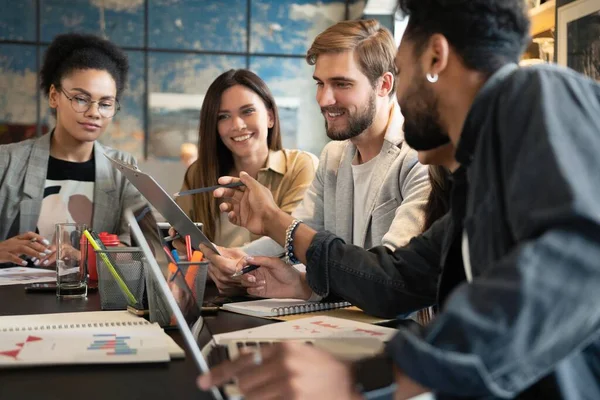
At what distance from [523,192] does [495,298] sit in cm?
12

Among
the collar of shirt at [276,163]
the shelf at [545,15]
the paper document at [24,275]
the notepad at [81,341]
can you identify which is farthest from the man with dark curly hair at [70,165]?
the shelf at [545,15]

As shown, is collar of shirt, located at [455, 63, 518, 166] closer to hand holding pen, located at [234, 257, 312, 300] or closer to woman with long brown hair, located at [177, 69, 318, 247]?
hand holding pen, located at [234, 257, 312, 300]

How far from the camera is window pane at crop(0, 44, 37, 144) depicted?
737 centimetres

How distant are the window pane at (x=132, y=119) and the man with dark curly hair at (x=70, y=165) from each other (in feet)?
14.8

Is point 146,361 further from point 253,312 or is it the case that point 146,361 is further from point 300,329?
point 253,312

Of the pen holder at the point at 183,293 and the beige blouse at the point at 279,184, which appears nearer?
the pen holder at the point at 183,293

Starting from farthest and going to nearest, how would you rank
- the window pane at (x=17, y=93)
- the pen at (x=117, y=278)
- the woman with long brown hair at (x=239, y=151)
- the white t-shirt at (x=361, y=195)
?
the window pane at (x=17, y=93)
the woman with long brown hair at (x=239, y=151)
the white t-shirt at (x=361, y=195)
the pen at (x=117, y=278)

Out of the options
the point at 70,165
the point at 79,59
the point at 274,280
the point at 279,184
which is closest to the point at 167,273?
the point at 274,280

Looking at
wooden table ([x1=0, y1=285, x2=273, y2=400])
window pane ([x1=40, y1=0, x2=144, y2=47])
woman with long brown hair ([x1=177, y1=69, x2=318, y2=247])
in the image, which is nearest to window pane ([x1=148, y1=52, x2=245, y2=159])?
window pane ([x1=40, y1=0, x2=144, y2=47])

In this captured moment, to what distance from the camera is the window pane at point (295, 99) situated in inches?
316

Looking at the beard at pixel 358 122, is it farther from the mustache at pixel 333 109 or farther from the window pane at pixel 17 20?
the window pane at pixel 17 20

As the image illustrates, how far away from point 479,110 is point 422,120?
18cm

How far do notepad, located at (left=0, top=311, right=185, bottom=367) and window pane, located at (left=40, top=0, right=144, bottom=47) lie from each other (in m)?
6.78

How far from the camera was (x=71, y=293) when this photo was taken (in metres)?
1.70
